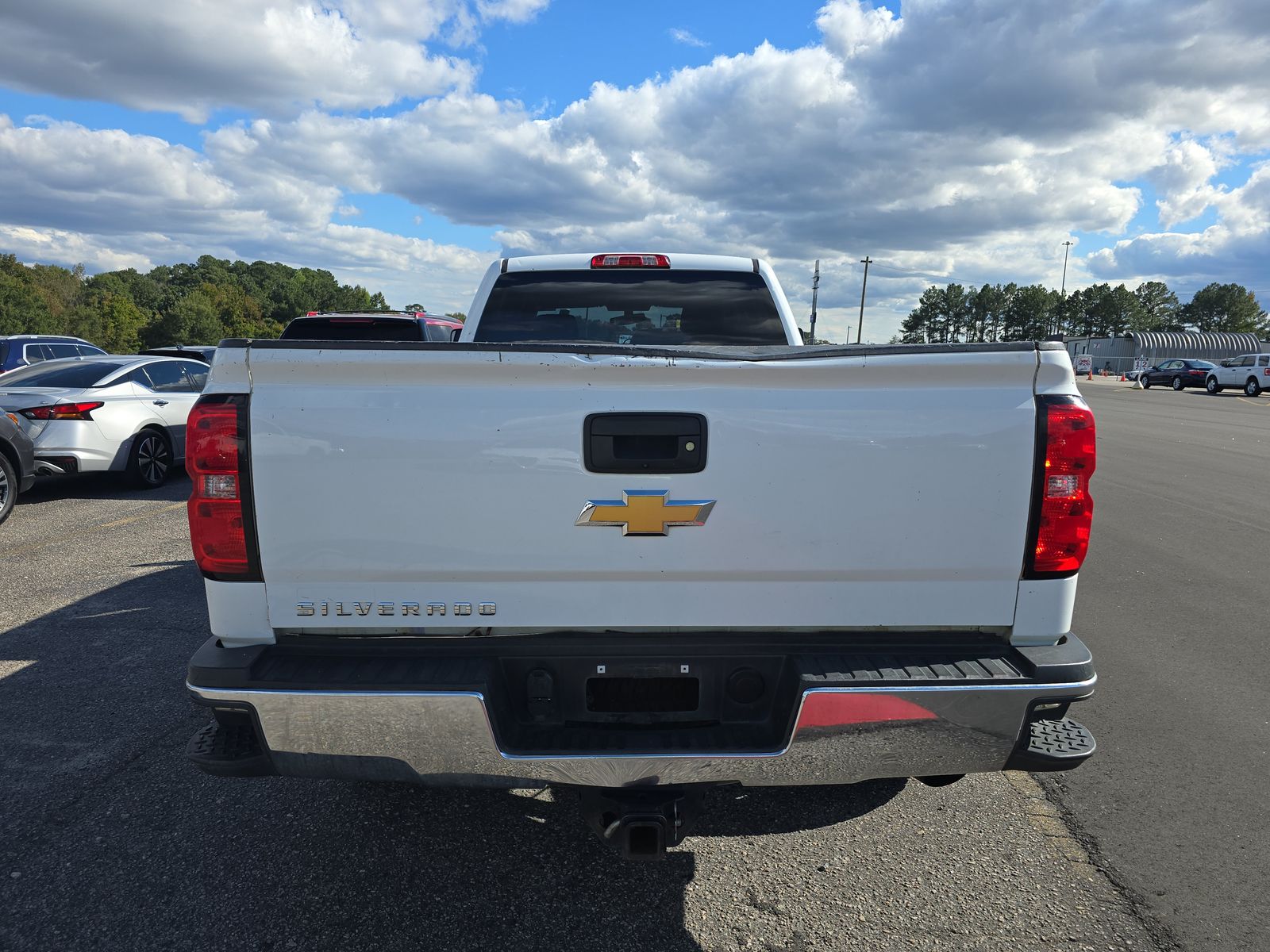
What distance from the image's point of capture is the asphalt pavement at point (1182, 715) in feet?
8.87

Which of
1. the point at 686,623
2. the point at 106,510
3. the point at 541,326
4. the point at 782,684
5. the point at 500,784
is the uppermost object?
the point at 541,326

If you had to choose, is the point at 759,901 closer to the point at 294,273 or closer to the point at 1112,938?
the point at 1112,938

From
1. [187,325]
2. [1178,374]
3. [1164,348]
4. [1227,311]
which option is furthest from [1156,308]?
[187,325]

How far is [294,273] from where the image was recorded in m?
153

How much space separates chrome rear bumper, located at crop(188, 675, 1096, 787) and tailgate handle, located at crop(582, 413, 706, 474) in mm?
686

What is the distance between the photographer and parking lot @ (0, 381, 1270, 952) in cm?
246

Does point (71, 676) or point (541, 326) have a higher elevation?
point (541, 326)

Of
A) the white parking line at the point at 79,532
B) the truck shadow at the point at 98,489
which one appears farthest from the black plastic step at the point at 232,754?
the truck shadow at the point at 98,489

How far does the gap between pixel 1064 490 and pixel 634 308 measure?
2774 millimetres

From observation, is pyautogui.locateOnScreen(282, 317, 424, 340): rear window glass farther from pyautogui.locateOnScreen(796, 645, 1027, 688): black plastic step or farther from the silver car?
pyautogui.locateOnScreen(796, 645, 1027, 688): black plastic step

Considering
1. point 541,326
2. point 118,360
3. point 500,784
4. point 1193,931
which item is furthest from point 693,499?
point 118,360

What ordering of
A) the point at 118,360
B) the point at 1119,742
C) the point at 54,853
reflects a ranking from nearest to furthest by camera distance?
the point at 54,853 < the point at 1119,742 < the point at 118,360

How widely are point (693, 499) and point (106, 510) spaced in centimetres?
869

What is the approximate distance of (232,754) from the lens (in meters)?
2.28
